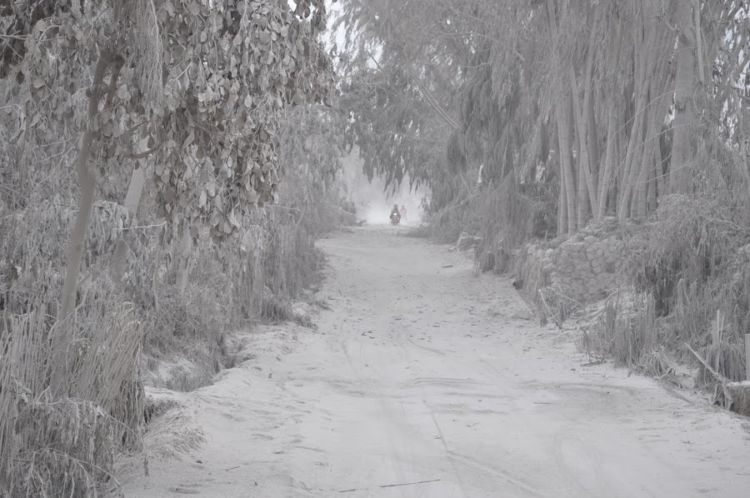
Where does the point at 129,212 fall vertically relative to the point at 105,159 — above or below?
below

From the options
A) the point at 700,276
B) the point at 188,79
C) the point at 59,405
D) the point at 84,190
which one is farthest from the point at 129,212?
the point at 700,276

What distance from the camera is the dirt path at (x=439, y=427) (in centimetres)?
518

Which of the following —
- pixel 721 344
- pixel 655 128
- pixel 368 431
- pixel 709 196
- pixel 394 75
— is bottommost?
pixel 368 431

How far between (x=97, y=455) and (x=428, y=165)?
22482 millimetres

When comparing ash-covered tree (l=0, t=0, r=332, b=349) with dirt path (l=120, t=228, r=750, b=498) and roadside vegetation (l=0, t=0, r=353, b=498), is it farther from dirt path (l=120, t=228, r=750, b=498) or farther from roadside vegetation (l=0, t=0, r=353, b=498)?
dirt path (l=120, t=228, r=750, b=498)

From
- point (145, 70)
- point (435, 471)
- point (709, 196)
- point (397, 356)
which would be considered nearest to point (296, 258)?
point (397, 356)

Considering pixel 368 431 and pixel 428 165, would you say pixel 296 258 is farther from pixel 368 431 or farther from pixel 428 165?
pixel 428 165

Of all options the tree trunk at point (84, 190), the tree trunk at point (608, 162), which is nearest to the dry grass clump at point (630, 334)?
the tree trunk at point (608, 162)

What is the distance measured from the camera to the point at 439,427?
6684 millimetres

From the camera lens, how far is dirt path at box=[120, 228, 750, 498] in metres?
5.18

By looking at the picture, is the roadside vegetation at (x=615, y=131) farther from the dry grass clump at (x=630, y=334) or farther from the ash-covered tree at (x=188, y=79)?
the ash-covered tree at (x=188, y=79)

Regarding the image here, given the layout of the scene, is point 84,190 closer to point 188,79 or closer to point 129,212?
point 188,79

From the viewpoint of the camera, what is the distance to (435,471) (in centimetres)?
550

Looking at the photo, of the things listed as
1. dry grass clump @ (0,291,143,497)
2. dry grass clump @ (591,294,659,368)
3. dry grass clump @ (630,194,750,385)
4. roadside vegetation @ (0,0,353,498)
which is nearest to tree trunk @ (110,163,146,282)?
roadside vegetation @ (0,0,353,498)
